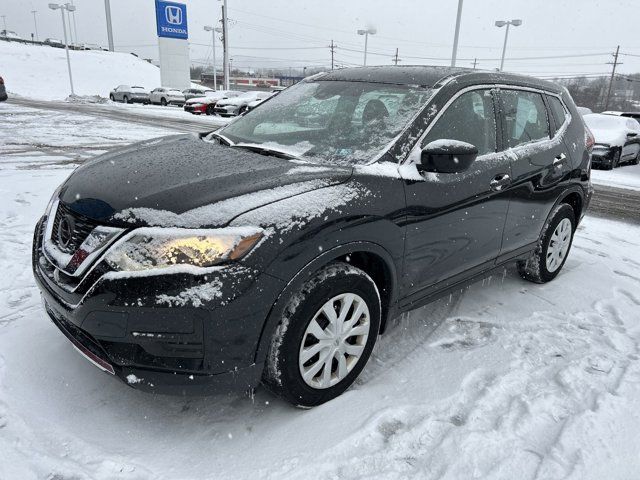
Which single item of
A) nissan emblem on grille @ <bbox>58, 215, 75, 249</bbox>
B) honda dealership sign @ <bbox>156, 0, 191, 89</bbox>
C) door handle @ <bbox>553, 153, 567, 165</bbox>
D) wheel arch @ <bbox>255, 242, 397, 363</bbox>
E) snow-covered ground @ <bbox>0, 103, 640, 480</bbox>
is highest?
honda dealership sign @ <bbox>156, 0, 191, 89</bbox>

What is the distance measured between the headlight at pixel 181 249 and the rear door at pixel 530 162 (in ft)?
7.40

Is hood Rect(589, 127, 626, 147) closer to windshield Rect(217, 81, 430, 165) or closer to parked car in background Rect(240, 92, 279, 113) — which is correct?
parked car in background Rect(240, 92, 279, 113)

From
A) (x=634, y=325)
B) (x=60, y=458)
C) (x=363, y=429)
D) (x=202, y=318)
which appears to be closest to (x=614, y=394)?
(x=634, y=325)

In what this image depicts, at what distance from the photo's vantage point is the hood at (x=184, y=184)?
85.6 inches

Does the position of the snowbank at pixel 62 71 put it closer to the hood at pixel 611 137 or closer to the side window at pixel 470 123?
the hood at pixel 611 137

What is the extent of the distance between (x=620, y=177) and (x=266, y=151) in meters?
10.8

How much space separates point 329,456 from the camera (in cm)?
226

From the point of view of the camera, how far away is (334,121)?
3215 mm

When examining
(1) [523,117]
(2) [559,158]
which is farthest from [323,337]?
(2) [559,158]

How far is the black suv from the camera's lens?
2.09 m

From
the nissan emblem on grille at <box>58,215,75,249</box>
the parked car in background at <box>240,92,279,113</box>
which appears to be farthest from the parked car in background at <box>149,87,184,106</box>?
the nissan emblem on grille at <box>58,215,75,249</box>

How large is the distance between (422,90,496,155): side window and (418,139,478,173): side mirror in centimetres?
15

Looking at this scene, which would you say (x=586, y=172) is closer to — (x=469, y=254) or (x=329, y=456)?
(x=469, y=254)

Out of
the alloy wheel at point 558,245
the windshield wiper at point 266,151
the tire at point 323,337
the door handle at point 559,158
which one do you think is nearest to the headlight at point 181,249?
the tire at point 323,337
